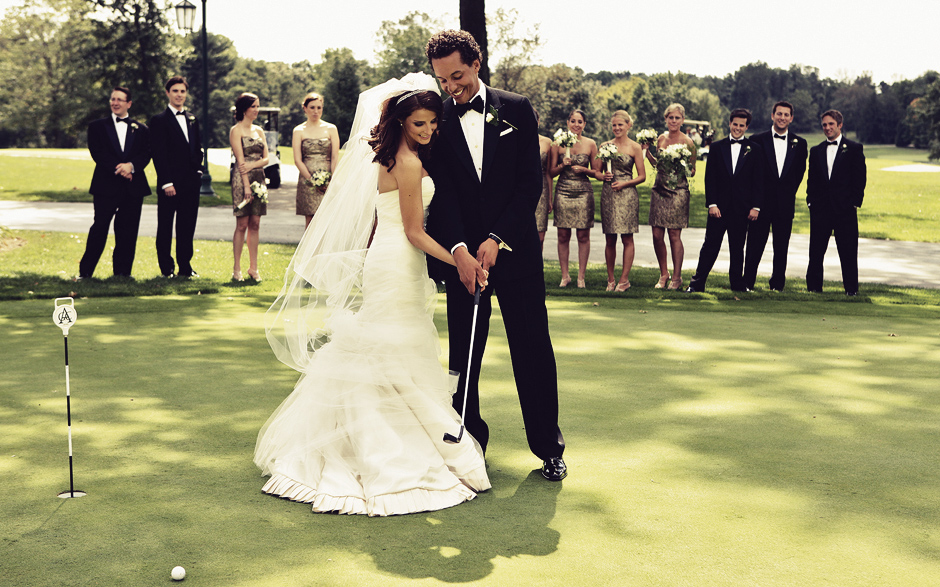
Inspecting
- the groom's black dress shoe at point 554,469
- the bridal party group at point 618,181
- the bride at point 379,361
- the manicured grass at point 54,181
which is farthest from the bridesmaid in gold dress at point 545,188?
the manicured grass at point 54,181

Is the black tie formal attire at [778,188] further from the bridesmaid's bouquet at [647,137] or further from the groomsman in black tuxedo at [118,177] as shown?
the groomsman in black tuxedo at [118,177]

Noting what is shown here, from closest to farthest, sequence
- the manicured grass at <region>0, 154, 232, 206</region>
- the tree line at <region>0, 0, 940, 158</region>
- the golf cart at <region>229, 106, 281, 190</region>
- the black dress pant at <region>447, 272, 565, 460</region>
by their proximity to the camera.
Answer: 1. the black dress pant at <region>447, 272, 565, 460</region>
2. the golf cart at <region>229, 106, 281, 190</region>
3. the manicured grass at <region>0, 154, 232, 206</region>
4. the tree line at <region>0, 0, 940, 158</region>

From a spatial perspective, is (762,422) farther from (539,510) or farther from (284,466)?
(284,466)

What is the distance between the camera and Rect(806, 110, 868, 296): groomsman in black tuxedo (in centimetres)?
1118

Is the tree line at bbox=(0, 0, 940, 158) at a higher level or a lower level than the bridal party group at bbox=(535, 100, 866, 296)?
higher

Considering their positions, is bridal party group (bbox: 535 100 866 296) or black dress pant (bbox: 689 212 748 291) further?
black dress pant (bbox: 689 212 748 291)

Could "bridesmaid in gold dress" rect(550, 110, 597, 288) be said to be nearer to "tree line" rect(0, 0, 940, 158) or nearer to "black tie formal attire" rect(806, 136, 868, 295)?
"black tie formal attire" rect(806, 136, 868, 295)

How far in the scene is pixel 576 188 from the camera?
37.0ft

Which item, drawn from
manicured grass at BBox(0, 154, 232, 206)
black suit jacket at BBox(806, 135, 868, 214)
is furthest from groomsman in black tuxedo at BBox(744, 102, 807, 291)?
manicured grass at BBox(0, 154, 232, 206)

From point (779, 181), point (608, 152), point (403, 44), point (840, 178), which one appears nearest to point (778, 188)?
point (779, 181)

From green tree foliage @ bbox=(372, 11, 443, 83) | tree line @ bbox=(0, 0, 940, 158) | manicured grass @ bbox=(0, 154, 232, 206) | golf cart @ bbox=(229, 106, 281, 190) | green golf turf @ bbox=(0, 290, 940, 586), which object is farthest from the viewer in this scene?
green tree foliage @ bbox=(372, 11, 443, 83)

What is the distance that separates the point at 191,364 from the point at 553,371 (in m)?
3.40

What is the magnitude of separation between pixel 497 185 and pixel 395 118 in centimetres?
62

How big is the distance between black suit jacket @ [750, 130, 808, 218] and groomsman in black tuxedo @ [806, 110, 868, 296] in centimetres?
18
